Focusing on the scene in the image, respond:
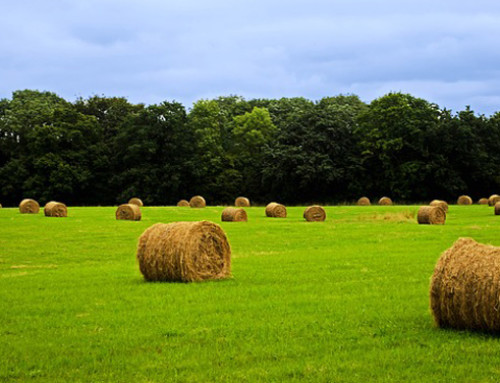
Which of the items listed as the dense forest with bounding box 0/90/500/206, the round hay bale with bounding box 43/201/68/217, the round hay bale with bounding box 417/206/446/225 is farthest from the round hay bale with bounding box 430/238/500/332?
the dense forest with bounding box 0/90/500/206

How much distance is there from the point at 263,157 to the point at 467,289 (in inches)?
3006

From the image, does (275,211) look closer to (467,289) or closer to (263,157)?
(467,289)

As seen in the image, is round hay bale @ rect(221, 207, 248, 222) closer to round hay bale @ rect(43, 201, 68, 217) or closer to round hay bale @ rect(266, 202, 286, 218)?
round hay bale @ rect(266, 202, 286, 218)

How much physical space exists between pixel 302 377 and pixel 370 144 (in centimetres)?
7598

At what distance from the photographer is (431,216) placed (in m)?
37.4

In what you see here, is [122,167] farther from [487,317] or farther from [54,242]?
[487,317]

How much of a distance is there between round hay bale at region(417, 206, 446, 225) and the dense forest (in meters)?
39.6

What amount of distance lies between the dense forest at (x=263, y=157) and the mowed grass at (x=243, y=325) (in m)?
58.5

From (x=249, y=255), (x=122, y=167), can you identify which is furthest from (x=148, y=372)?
(x=122, y=167)

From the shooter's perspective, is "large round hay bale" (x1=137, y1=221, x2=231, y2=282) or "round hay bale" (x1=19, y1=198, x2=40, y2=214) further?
"round hay bale" (x1=19, y1=198, x2=40, y2=214)

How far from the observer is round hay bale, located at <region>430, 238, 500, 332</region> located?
381 inches

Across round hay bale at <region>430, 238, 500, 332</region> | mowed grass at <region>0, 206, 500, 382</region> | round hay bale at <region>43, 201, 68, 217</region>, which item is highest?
round hay bale at <region>43, 201, 68, 217</region>

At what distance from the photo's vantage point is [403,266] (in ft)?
61.5

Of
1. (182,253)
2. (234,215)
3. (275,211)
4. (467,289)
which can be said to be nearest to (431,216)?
(234,215)
